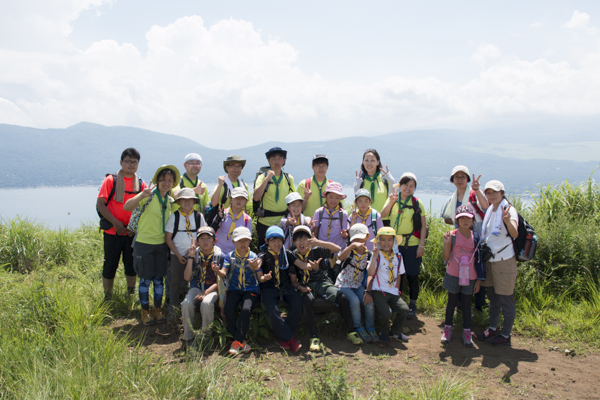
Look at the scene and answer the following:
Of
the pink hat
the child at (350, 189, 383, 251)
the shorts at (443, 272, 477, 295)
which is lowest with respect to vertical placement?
the shorts at (443, 272, 477, 295)

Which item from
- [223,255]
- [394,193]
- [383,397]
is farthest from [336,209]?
[383,397]

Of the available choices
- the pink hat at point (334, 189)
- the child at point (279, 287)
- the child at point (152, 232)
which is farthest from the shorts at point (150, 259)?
the pink hat at point (334, 189)

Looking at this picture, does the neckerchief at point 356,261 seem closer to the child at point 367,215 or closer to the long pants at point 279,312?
the child at point 367,215

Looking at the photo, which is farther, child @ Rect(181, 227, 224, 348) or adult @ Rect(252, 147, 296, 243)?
adult @ Rect(252, 147, 296, 243)

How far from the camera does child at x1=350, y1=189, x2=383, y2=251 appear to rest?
4.98 m

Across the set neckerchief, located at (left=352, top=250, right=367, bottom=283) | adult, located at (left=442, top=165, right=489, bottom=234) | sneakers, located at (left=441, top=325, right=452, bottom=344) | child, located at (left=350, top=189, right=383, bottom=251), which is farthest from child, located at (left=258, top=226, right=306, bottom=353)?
adult, located at (left=442, top=165, right=489, bottom=234)

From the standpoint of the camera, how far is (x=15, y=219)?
8.50 metres

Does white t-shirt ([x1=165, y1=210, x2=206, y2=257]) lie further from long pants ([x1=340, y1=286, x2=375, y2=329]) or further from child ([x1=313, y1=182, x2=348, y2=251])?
long pants ([x1=340, y1=286, x2=375, y2=329])

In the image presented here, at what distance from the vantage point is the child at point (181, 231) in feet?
15.6

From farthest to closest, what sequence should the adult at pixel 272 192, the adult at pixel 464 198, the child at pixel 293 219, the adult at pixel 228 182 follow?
1. the adult at pixel 272 192
2. the adult at pixel 228 182
3. the child at pixel 293 219
4. the adult at pixel 464 198

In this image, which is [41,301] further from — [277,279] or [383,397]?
[383,397]

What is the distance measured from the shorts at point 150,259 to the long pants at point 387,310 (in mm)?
3043

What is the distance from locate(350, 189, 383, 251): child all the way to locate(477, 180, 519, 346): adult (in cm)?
147

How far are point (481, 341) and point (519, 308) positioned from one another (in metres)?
1.28
